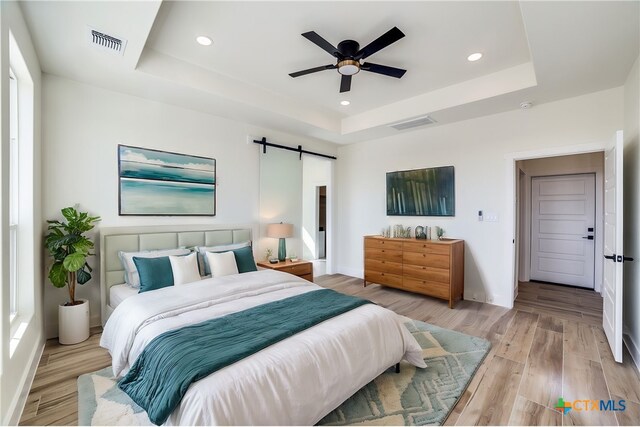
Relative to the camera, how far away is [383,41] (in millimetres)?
2266

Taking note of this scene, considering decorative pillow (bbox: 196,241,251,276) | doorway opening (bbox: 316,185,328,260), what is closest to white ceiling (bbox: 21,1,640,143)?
decorative pillow (bbox: 196,241,251,276)

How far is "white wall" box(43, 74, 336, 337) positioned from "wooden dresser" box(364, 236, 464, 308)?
8.38ft

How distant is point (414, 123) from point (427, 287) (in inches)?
96.5

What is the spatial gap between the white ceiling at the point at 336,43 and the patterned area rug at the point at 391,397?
9.02ft

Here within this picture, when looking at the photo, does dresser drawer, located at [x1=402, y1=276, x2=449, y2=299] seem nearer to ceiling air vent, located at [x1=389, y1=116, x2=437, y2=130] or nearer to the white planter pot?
ceiling air vent, located at [x1=389, y1=116, x2=437, y2=130]

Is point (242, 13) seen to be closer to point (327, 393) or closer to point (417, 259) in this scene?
point (327, 393)

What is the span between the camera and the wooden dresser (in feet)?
13.0

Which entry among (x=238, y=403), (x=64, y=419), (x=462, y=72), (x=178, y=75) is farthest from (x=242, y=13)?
(x=64, y=419)

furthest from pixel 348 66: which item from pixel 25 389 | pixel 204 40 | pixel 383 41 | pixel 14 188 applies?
pixel 25 389

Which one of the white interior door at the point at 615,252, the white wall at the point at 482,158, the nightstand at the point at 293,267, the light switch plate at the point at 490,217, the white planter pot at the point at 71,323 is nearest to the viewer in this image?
the white interior door at the point at 615,252

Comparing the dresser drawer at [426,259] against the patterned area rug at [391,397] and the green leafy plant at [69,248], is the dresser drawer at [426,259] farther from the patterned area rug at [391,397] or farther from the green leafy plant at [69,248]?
the green leafy plant at [69,248]

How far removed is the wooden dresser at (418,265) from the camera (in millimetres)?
3969

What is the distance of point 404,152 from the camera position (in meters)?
5.03

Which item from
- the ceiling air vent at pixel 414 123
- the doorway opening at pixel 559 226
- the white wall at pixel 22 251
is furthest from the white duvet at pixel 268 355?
the doorway opening at pixel 559 226
